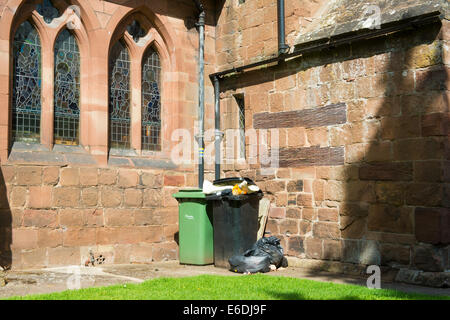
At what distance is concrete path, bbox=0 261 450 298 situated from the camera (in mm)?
7336

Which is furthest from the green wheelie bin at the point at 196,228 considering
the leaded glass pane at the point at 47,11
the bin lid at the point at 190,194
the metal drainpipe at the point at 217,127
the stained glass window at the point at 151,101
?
the leaded glass pane at the point at 47,11

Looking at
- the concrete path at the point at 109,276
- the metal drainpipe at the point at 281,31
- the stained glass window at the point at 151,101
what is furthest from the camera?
the stained glass window at the point at 151,101

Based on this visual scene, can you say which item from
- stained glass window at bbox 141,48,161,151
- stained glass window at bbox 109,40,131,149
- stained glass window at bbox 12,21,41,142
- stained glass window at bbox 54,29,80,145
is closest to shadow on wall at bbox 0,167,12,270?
stained glass window at bbox 12,21,41,142

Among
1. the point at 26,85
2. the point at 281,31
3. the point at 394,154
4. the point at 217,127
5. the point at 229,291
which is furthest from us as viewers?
the point at 217,127

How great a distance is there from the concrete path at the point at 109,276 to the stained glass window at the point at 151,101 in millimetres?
2321

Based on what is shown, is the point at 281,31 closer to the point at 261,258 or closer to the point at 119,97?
the point at 119,97

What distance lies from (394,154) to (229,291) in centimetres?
325

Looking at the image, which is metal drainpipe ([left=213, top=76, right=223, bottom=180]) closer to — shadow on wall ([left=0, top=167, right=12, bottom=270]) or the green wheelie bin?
the green wheelie bin

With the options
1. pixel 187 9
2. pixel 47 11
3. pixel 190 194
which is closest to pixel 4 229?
pixel 190 194

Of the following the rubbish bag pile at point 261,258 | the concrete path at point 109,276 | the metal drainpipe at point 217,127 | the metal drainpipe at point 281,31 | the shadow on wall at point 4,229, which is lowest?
the concrete path at point 109,276

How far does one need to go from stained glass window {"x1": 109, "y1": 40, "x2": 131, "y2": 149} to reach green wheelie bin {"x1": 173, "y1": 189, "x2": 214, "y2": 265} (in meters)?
1.52

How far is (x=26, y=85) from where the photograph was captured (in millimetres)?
9461

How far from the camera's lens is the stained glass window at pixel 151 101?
36.0 feet

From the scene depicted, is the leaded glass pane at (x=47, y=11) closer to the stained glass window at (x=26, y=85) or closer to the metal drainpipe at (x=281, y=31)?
the stained glass window at (x=26, y=85)
